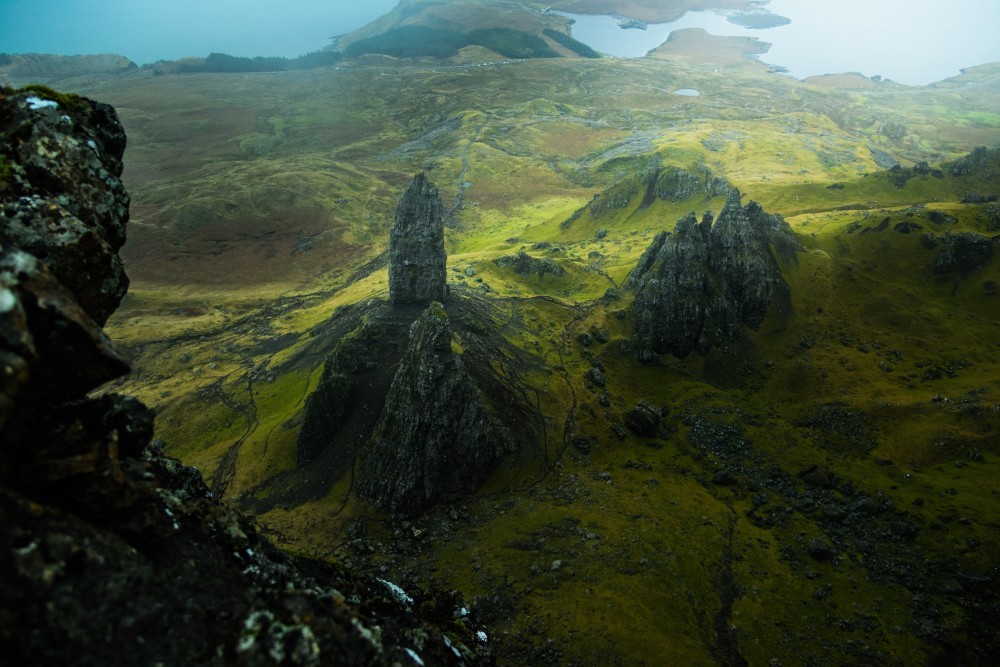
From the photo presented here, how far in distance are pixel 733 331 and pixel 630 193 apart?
8013 cm

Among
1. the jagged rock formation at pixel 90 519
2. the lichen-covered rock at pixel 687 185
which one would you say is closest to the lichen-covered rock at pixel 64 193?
the jagged rock formation at pixel 90 519

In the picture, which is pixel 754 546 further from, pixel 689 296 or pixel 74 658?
pixel 74 658

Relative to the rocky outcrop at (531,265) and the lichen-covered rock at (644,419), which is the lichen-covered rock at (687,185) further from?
the lichen-covered rock at (644,419)

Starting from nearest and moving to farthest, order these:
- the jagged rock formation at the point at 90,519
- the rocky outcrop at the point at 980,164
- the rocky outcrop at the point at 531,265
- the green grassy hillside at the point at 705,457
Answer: the jagged rock formation at the point at 90,519
the green grassy hillside at the point at 705,457
the rocky outcrop at the point at 531,265
the rocky outcrop at the point at 980,164

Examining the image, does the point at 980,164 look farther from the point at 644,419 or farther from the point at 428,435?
the point at 428,435

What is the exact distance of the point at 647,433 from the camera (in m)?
69.4

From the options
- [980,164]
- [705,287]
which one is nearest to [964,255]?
[705,287]

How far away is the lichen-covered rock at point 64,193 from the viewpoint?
1723cm

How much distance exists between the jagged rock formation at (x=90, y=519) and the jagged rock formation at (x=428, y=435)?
38.4 metres

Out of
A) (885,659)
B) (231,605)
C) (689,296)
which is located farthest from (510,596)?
(689,296)

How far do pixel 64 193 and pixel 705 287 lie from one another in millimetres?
84327

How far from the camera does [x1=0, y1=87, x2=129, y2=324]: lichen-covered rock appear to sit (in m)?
17.2

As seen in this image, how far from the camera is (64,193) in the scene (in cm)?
1920

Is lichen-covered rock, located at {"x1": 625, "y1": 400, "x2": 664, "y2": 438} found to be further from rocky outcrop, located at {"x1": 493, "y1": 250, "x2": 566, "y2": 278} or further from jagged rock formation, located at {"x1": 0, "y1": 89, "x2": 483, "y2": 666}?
jagged rock formation, located at {"x1": 0, "y1": 89, "x2": 483, "y2": 666}
